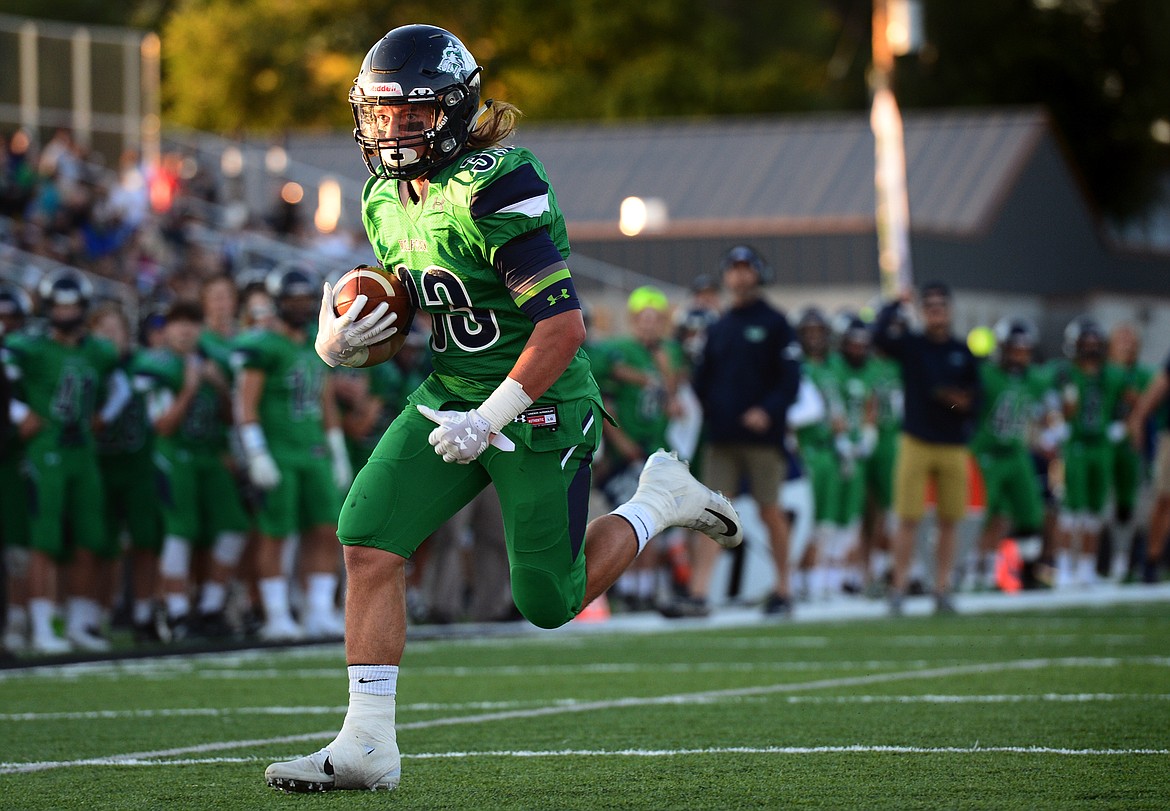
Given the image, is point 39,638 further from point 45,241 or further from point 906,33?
point 906,33

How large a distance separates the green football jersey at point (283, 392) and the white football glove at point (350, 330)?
17.0 ft

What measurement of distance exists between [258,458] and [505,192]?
205 inches

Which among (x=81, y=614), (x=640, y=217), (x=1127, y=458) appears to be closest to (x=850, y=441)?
(x=1127, y=458)

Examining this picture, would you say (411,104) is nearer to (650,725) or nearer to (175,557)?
(650,725)

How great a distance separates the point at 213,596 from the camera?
10383mm

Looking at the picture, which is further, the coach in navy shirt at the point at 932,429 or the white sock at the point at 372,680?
the coach in navy shirt at the point at 932,429

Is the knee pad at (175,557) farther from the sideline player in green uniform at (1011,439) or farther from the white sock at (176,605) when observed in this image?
the sideline player in green uniform at (1011,439)

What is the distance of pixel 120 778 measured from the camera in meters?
5.00

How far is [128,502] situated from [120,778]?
18.4 ft

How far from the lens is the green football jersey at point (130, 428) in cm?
1028

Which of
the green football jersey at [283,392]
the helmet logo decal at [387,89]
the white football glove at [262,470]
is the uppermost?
the helmet logo decal at [387,89]

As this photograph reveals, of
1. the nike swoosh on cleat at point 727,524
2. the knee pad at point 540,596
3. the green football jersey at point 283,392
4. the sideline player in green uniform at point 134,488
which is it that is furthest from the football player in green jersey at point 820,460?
the knee pad at point 540,596

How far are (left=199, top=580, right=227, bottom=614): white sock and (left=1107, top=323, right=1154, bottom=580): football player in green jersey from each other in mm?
7466

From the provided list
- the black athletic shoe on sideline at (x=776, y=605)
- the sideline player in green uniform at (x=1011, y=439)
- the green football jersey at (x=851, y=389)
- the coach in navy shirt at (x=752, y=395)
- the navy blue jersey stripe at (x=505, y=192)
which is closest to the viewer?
the navy blue jersey stripe at (x=505, y=192)
